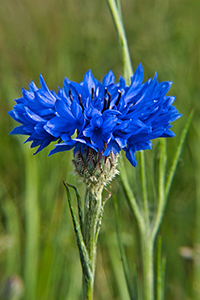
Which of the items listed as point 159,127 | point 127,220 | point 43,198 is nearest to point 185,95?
point 127,220

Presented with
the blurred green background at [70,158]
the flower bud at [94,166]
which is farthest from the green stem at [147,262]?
the flower bud at [94,166]

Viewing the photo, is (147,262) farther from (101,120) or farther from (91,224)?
(101,120)

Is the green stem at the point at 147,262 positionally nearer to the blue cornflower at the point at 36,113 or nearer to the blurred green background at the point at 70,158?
the blurred green background at the point at 70,158

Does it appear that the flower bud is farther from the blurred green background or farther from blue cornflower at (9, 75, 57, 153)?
the blurred green background

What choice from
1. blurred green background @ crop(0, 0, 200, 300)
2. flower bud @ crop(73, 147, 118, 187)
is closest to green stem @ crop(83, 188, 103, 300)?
flower bud @ crop(73, 147, 118, 187)

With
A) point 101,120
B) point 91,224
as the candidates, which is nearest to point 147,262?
point 91,224

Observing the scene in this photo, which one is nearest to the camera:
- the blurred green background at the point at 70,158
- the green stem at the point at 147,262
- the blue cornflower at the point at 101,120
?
the blue cornflower at the point at 101,120
